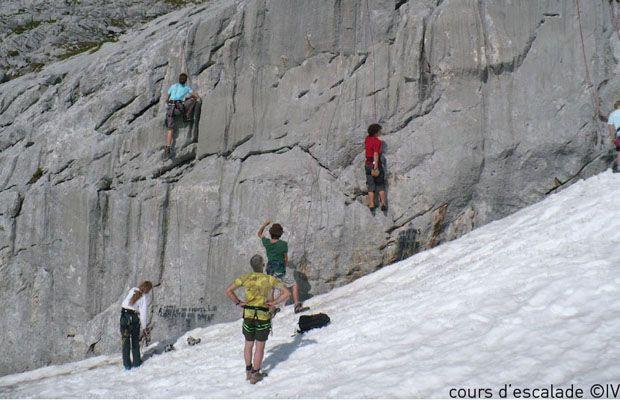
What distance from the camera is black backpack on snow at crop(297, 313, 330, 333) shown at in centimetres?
1370

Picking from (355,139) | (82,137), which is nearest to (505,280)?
(355,139)

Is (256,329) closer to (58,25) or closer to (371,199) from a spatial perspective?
(371,199)

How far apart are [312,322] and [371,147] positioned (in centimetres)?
563

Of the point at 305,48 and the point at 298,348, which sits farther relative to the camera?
the point at 305,48

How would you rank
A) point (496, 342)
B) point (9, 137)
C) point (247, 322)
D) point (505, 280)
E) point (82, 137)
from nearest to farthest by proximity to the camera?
point (496, 342), point (247, 322), point (505, 280), point (82, 137), point (9, 137)

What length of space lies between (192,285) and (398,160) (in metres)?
7.10

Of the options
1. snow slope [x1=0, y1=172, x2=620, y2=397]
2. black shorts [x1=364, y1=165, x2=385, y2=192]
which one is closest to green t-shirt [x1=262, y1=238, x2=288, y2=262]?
snow slope [x1=0, y1=172, x2=620, y2=397]

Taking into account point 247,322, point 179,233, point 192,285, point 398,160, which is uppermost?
point 398,160

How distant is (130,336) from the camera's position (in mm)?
14609

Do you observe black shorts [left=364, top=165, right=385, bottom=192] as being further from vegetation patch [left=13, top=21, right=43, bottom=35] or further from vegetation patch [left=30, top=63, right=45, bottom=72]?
vegetation patch [left=13, top=21, right=43, bottom=35]

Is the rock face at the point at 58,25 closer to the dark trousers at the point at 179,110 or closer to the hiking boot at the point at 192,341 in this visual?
the dark trousers at the point at 179,110

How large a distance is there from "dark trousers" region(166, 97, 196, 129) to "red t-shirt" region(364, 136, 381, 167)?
5.87 meters

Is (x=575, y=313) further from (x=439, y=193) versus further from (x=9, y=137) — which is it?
(x=9, y=137)

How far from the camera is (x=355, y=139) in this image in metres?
18.1
